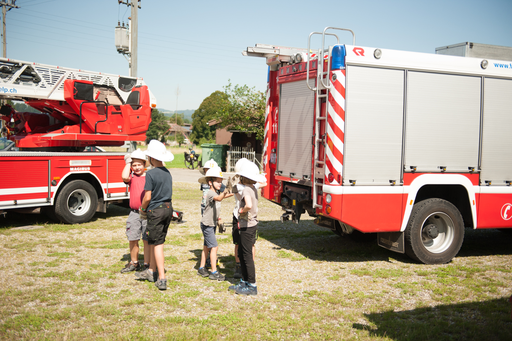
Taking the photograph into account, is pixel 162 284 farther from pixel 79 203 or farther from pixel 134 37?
pixel 134 37

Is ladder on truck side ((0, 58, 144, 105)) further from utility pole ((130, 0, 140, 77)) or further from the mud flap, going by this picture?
utility pole ((130, 0, 140, 77))

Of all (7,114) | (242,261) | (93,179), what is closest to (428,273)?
→ (242,261)

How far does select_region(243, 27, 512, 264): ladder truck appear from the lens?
650 cm

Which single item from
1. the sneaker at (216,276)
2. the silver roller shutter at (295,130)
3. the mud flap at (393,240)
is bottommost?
the sneaker at (216,276)

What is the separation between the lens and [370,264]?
7172 millimetres

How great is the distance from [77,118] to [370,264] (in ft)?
24.6

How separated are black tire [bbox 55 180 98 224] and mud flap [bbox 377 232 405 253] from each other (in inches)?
259

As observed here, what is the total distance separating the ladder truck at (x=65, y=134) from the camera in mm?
8883

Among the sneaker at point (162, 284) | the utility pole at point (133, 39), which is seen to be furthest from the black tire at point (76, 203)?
the utility pole at point (133, 39)

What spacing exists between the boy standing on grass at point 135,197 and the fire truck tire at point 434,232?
4.28 meters

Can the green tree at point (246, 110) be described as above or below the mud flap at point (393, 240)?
above

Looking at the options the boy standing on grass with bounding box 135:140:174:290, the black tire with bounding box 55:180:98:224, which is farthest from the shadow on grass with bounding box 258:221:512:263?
the black tire with bounding box 55:180:98:224

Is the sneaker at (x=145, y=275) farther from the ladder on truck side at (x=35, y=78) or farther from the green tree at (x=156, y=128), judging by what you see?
the green tree at (x=156, y=128)

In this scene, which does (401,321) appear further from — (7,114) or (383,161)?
(7,114)
